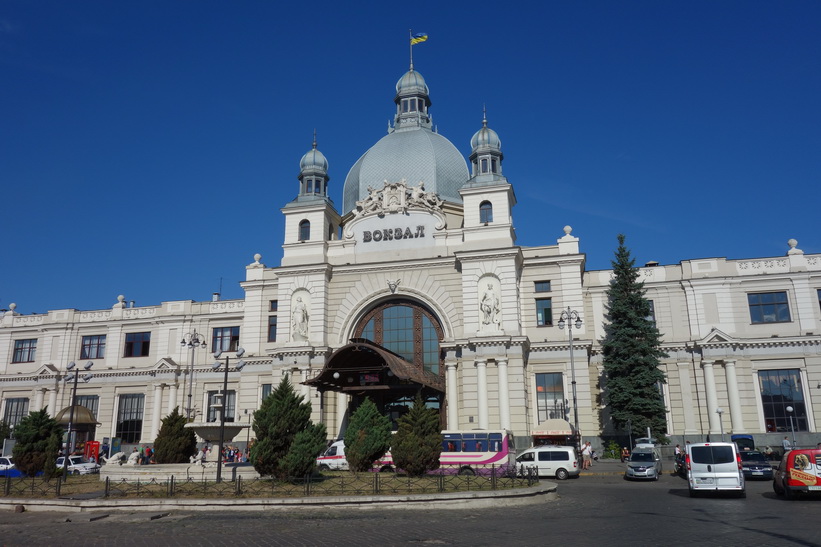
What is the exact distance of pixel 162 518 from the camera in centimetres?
1791

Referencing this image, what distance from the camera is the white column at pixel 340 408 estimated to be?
42.7 meters

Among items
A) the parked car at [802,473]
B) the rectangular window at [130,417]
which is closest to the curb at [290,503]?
the parked car at [802,473]

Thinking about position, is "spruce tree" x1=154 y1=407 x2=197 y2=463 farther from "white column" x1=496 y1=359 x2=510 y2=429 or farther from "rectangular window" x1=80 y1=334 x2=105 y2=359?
"rectangular window" x1=80 y1=334 x2=105 y2=359

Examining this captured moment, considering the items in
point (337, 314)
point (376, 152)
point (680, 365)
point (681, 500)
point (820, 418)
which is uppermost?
point (376, 152)

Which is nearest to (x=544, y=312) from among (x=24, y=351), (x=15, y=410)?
(x=15, y=410)

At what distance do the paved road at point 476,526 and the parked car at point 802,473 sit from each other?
1.55ft

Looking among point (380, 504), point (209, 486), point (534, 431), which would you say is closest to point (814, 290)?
point (534, 431)

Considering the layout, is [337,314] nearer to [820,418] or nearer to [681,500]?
[681,500]

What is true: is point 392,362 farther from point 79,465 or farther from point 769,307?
point 769,307

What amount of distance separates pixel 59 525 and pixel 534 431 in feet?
89.8

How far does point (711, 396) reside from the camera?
138ft

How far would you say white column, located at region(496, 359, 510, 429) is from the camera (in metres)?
39.2

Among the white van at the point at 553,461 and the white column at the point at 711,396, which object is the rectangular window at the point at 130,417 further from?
the white column at the point at 711,396

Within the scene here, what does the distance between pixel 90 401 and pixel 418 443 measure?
128ft
